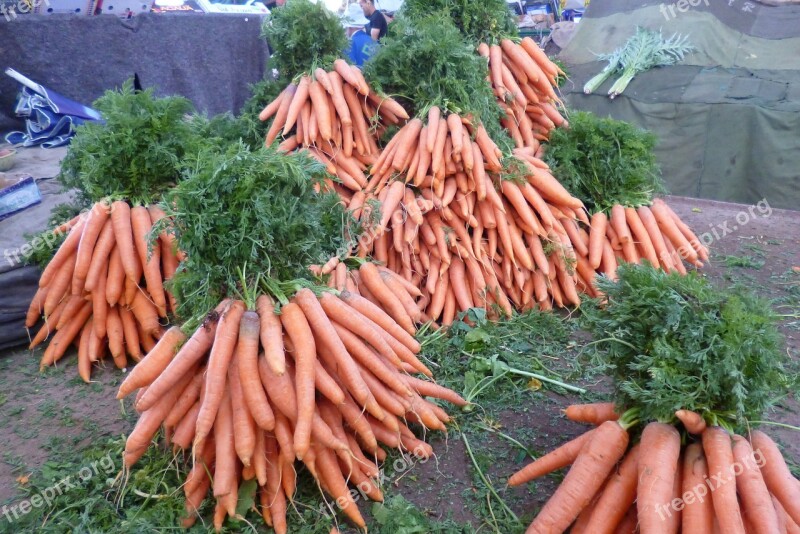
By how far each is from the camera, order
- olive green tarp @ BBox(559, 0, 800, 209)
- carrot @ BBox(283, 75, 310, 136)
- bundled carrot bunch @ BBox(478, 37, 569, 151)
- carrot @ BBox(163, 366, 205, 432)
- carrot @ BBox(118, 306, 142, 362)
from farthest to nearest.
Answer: olive green tarp @ BBox(559, 0, 800, 209)
bundled carrot bunch @ BBox(478, 37, 569, 151)
carrot @ BBox(283, 75, 310, 136)
carrot @ BBox(118, 306, 142, 362)
carrot @ BBox(163, 366, 205, 432)

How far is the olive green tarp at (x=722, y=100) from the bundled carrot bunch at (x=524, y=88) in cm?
279

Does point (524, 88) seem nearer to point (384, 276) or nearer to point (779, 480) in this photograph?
point (384, 276)

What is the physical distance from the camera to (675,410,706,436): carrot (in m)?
1.95

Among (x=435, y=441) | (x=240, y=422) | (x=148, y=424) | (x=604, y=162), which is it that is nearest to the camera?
(x=240, y=422)

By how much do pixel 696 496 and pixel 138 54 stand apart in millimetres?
6586

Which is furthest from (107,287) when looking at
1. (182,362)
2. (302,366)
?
(302,366)

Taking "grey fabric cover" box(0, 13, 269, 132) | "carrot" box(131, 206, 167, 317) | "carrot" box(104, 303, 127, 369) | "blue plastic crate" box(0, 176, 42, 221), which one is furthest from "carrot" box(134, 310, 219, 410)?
"grey fabric cover" box(0, 13, 269, 132)

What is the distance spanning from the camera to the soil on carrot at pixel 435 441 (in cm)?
236

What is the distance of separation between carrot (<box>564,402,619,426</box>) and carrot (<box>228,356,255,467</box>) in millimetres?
1296

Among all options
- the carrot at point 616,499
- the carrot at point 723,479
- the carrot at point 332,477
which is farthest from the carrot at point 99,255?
the carrot at point 723,479

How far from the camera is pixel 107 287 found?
3402 mm

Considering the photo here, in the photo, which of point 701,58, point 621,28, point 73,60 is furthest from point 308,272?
point 621,28

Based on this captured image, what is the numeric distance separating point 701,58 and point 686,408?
6.56 metres

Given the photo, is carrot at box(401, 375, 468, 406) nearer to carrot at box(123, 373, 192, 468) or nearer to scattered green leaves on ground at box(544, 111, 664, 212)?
carrot at box(123, 373, 192, 468)
